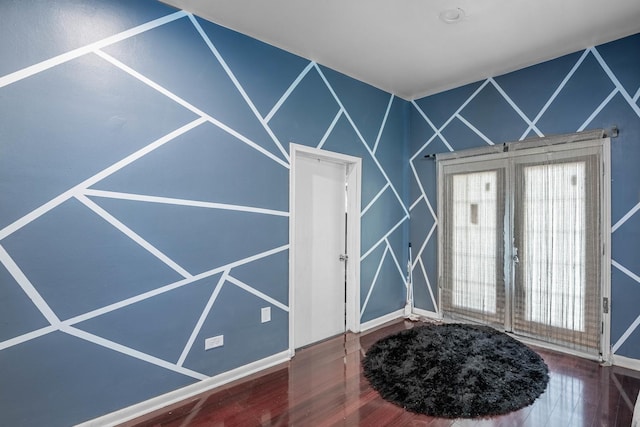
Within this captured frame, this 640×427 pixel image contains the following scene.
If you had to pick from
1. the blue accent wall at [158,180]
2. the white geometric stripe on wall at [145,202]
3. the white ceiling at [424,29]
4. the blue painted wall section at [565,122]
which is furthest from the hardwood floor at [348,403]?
the white ceiling at [424,29]

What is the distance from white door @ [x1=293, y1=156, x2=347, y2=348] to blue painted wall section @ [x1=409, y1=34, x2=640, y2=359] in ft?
4.15

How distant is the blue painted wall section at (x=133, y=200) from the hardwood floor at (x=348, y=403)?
0.25 metres

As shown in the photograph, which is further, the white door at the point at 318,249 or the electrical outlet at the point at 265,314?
the white door at the point at 318,249

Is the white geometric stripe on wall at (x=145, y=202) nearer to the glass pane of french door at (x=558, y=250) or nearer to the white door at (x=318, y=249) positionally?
the white door at (x=318, y=249)

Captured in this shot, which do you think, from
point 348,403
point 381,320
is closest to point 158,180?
point 348,403

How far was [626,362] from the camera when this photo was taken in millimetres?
2900

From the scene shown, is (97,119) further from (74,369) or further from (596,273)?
(596,273)

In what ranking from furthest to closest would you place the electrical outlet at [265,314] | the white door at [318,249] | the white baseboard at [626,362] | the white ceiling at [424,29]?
1. the white door at [318,249]
2. the electrical outlet at [265,314]
3. the white baseboard at [626,362]
4. the white ceiling at [424,29]

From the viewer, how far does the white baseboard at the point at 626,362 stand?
9.37 ft

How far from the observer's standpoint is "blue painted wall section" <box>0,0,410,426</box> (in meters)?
1.94

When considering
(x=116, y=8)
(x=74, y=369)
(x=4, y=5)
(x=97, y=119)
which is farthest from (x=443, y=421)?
(x=4, y=5)

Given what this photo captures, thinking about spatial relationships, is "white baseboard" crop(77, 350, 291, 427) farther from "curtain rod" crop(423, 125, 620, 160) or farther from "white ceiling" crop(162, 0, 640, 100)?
"curtain rod" crop(423, 125, 620, 160)

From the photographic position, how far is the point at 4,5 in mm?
1890

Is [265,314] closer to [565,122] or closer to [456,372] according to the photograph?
[456,372]
